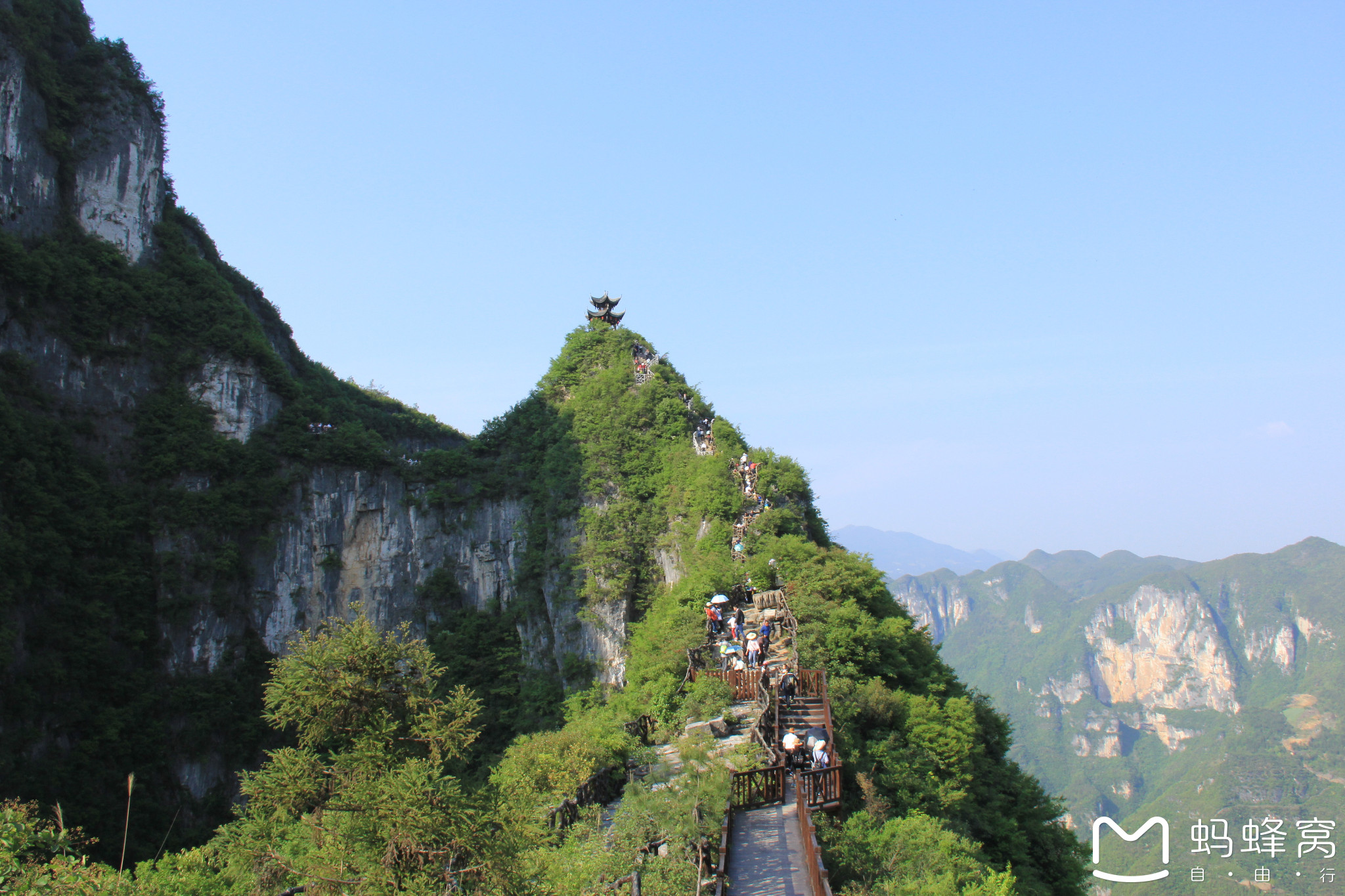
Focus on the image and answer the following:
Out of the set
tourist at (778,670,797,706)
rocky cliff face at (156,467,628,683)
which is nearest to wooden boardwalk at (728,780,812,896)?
tourist at (778,670,797,706)

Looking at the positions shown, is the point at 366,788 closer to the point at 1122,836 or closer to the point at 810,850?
the point at 810,850

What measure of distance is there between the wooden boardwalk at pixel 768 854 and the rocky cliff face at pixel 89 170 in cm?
4052

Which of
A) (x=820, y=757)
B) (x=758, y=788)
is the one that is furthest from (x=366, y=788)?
(x=820, y=757)

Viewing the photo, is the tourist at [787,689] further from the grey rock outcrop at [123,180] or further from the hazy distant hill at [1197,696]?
the hazy distant hill at [1197,696]

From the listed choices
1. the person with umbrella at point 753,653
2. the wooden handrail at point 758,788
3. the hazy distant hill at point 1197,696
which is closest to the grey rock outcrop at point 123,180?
the person with umbrella at point 753,653

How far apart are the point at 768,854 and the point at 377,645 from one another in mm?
6291

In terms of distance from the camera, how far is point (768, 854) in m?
12.1

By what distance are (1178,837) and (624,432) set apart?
90881 mm

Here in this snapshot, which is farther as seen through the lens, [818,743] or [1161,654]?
[1161,654]

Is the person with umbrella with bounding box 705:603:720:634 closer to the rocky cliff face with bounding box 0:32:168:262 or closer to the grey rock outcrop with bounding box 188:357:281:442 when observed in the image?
the grey rock outcrop with bounding box 188:357:281:442

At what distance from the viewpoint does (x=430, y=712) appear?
13.1 m

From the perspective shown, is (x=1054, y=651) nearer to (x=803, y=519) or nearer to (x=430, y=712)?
(x=803, y=519)

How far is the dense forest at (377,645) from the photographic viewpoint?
489 inches

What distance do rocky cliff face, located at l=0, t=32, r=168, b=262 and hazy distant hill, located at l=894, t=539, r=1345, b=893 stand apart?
366 ft
